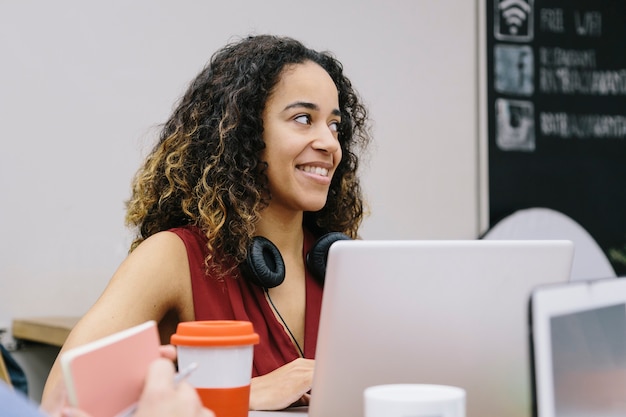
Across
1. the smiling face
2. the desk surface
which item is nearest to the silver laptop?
the smiling face

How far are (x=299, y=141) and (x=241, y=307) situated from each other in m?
0.38

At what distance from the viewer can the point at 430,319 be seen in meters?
0.98

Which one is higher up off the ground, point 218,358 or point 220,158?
point 220,158

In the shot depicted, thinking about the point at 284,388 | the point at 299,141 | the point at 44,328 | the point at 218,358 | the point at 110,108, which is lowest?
the point at 44,328

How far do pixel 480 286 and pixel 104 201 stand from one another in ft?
6.24

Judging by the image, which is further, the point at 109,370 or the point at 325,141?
the point at 325,141

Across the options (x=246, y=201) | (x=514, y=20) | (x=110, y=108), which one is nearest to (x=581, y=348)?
(x=246, y=201)

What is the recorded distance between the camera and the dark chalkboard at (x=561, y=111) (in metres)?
3.25

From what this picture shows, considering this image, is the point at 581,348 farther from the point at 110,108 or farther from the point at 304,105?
the point at 110,108

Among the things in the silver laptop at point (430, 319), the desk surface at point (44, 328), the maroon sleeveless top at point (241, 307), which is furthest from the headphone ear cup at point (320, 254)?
the desk surface at point (44, 328)

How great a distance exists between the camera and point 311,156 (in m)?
1.76

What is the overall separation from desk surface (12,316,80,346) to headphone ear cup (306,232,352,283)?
0.84 meters

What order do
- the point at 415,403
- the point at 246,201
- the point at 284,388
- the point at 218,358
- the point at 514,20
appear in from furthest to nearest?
1. the point at 514,20
2. the point at 246,201
3. the point at 284,388
4. the point at 218,358
5. the point at 415,403

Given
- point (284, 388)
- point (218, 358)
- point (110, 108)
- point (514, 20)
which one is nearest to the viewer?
point (218, 358)
